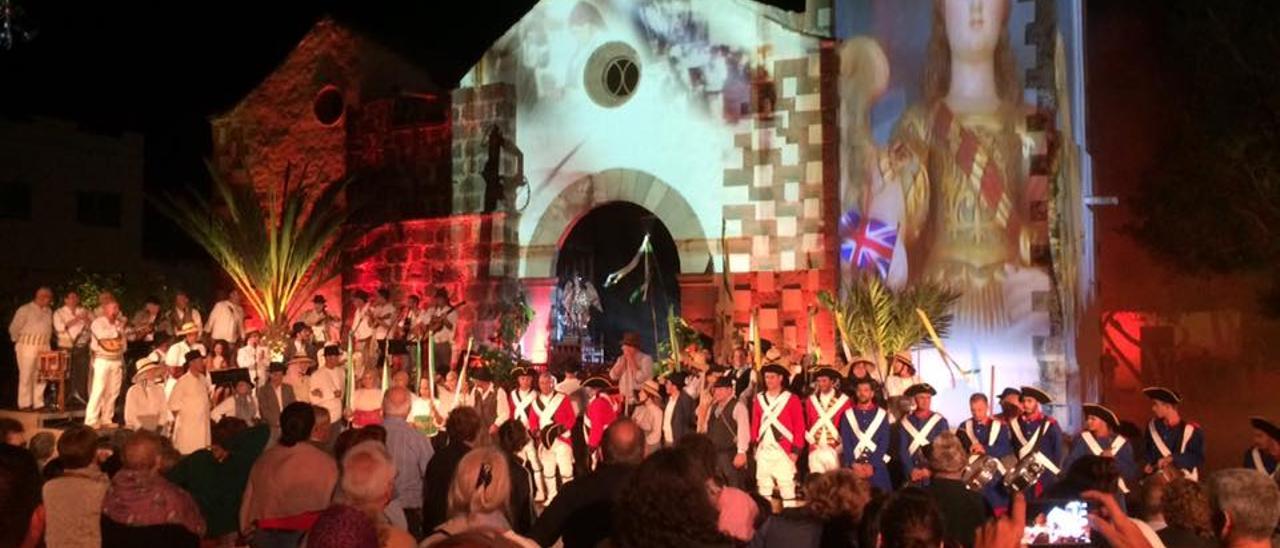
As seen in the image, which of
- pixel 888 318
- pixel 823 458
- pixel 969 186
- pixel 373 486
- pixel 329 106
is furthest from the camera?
pixel 329 106

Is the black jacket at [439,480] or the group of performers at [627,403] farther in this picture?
the group of performers at [627,403]

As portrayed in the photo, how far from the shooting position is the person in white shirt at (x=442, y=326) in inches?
774

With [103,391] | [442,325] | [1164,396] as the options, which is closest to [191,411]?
[103,391]

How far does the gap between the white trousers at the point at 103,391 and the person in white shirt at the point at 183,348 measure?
79cm

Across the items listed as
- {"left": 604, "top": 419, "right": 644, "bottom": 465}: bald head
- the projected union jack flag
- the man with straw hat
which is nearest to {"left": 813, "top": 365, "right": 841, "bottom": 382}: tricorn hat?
the man with straw hat

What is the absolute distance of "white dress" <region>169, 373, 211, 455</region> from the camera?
48.0 feet

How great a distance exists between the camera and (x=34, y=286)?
30.9 meters

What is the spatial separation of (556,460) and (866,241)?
5.69m

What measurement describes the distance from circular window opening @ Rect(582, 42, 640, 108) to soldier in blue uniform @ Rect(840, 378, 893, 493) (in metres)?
8.69

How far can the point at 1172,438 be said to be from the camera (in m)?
12.2

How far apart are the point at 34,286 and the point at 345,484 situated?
28.2m

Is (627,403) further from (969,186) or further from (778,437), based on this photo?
(969,186)

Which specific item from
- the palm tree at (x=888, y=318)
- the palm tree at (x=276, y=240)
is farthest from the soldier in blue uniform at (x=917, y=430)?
the palm tree at (x=276, y=240)

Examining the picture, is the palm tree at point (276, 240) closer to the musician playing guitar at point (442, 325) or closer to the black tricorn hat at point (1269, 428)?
the musician playing guitar at point (442, 325)
